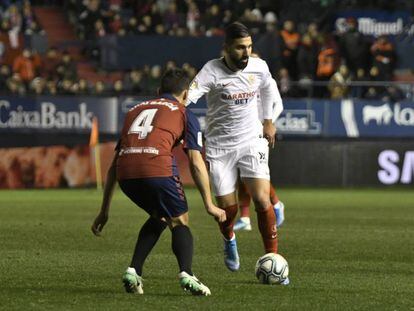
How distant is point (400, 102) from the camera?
29.4m

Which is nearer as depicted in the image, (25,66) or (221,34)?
(25,66)

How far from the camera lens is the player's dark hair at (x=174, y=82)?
959cm

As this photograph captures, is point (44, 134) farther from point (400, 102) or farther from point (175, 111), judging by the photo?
point (175, 111)

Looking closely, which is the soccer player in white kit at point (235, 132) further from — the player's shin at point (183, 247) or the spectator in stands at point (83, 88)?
the spectator in stands at point (83, 88)

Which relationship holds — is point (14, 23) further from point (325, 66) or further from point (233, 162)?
point (233, 162)

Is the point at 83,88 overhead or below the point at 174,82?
below

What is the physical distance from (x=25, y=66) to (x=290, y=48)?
621 centimetres

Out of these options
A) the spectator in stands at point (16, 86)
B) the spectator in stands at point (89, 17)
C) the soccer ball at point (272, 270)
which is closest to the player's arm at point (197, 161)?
the soccer ball at point (272, 270)

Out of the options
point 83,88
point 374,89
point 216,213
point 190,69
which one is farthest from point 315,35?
point 216,213

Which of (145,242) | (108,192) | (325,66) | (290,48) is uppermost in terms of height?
(108,192)

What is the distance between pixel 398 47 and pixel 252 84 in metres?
20.0

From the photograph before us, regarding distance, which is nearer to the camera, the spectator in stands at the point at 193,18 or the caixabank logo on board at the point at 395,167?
the caixabank logo on board at the point at 395,167

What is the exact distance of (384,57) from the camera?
3023 cm

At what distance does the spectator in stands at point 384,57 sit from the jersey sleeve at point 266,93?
60.2 ft
